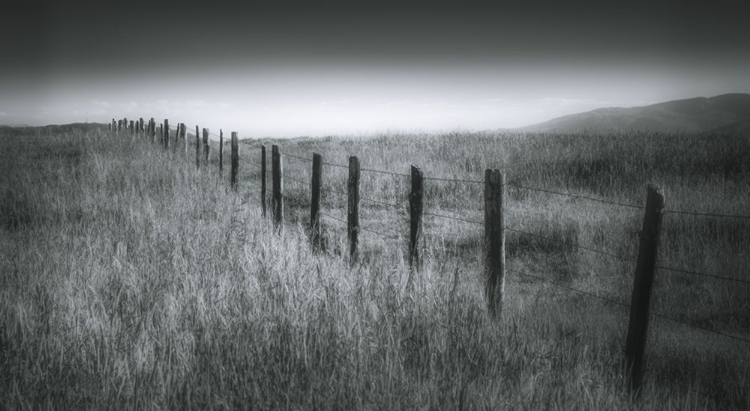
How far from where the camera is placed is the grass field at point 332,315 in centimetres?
260

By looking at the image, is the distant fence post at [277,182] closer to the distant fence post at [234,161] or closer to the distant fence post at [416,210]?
the distant fence post at [234,161]

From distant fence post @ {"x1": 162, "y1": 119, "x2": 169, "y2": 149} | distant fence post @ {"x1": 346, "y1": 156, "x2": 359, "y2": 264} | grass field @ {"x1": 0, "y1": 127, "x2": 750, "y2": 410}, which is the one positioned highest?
distant fence post @ {"x1": 162, "y1": 119, "x2": 169, "y2": 149}

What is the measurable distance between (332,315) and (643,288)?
7.31ft

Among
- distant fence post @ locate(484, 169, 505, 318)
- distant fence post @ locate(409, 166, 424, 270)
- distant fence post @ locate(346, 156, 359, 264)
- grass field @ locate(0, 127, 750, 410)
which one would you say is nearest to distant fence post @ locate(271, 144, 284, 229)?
grass field @ locate(0, 127, 750, 410)

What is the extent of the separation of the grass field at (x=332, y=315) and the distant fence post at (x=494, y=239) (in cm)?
31

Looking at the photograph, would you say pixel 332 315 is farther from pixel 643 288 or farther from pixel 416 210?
pixel 643 288

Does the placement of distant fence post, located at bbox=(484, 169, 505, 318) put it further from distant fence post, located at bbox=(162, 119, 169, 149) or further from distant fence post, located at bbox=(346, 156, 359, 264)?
distant fence post, located at bbox=(162, 119, 169, 149)

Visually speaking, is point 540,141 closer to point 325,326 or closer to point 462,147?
point 462,147

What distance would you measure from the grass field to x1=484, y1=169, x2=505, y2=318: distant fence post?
0.31 m

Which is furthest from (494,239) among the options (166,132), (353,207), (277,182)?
(166,132)

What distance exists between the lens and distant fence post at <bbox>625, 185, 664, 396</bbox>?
11.0 ft

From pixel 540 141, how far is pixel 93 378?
18819mm

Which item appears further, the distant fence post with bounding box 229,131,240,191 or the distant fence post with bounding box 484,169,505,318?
the distant fence post with bounding box 229,131,240,191

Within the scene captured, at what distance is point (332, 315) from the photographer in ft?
11.0
